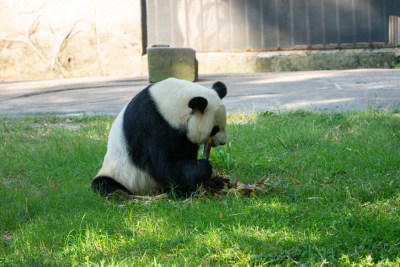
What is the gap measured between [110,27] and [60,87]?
7.71 feet

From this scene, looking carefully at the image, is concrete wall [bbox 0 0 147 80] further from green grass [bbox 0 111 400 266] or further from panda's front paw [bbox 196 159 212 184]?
panda's front paw [bbox 196 159 212 184]

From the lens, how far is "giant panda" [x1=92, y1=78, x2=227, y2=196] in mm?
4020

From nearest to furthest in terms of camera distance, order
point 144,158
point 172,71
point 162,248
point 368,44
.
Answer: point 162,248
point 144,158
point 172,71
point 368,44

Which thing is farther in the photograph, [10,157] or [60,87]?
[60,87]

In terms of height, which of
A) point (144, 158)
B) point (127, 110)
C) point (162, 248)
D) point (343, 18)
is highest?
point (343, 18)

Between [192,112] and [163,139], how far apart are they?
1.00ft

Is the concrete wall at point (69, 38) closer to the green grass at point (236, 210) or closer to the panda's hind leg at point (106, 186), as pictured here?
the green grass at point (236, 210)

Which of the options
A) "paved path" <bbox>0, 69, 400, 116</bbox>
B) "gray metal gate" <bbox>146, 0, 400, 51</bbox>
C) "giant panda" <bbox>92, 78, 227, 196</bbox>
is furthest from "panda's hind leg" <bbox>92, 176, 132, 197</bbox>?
"gray metal gate" <bbox>146, 0, 400, 51</bbox>

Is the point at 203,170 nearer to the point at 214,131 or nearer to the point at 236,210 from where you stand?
the point at 214,131

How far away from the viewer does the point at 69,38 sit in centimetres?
1248

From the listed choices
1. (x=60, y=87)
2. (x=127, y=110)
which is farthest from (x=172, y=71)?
(x=127, y=110)

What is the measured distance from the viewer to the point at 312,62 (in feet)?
40.2

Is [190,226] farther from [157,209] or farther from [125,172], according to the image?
[125,172]

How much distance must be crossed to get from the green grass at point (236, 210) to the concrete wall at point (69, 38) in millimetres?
6647
